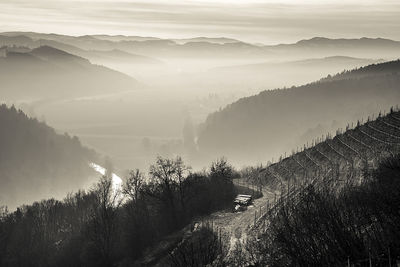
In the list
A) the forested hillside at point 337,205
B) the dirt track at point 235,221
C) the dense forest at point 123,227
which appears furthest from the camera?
the dense forest at point 123,227

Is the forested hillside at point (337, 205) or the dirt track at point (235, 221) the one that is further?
the dirt track at point (235, 221)

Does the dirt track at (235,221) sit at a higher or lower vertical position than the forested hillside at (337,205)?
lower

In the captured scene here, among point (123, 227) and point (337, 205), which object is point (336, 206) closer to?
point (337, 205)

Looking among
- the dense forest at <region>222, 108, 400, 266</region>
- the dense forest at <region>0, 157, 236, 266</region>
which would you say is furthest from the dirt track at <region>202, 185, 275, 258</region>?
the dense forest at <region>0, 157, 236, 266</region>

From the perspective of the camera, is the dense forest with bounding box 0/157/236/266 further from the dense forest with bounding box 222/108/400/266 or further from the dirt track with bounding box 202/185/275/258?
the dense forest with bounding box 222/108/400/266

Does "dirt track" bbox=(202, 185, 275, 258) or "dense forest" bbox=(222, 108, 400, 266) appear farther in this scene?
"dirt track" bbox=(202, 185, 275, 258)

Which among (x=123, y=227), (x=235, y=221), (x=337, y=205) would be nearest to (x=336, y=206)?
(x=337, y=205)

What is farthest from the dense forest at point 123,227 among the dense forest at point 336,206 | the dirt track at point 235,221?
the dense forest at point 336,206

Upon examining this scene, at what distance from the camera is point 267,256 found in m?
44.6

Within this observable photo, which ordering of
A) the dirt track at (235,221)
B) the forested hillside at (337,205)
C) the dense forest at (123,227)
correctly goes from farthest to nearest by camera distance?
1. the dense forest at (123,227)
2. the dirt track at (235,221)
3. the forested hillside at (337,205)

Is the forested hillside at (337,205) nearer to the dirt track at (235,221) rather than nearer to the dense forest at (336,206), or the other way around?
the dense forest at (336,206)

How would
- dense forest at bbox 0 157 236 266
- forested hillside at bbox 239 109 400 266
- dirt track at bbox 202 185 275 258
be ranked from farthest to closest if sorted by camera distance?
dense forest at bbox 0 157 236 266 < dirt track at bbox 202 185 275 258 < forested hillside at bbox 239 109 400 266

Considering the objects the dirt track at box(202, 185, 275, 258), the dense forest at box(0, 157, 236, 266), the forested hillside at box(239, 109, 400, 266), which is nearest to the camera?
the forested hillside at box(239, 109, 400, 266)

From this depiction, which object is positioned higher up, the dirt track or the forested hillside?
the forested hillside
